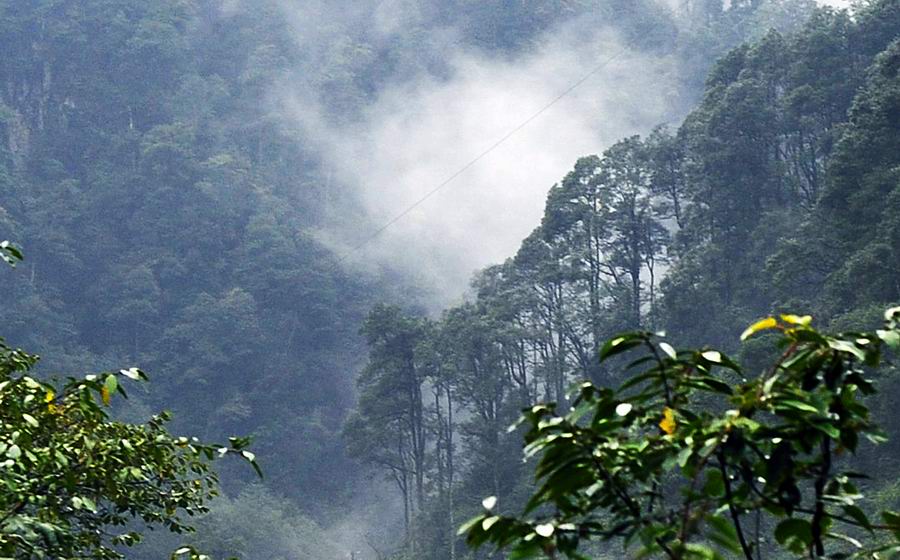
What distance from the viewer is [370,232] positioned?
179 ft

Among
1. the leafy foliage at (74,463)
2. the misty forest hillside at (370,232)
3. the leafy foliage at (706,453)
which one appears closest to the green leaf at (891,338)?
the leafy foliage at (706,453)

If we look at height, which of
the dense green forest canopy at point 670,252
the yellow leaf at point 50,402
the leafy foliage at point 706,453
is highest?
the dense green forest canopy at point 670,252

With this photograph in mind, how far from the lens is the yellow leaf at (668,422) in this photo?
1.64 metres

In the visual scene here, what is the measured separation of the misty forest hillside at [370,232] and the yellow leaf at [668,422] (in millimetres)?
16827

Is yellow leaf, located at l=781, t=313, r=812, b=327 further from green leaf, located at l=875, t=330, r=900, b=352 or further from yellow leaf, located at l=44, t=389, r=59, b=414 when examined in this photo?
yellow leaf, located at l=44, t=389, r=59, b=414

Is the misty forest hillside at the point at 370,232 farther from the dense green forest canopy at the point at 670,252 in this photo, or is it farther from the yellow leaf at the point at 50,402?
the yellow leaf at the point at 50,402

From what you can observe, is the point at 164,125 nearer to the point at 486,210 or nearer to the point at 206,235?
the point at 206,235

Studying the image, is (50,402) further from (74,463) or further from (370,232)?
(370,232)

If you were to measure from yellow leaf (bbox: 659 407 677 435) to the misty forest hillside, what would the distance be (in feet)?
55.2

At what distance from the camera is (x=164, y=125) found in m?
54.5

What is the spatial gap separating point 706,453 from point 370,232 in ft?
174

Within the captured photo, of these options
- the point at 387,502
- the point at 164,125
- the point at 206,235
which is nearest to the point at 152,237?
the point at 206,235

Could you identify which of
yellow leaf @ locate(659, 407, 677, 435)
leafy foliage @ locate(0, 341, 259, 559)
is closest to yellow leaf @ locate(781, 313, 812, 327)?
yellow leaf @ locate(659, 407, 677, 435)

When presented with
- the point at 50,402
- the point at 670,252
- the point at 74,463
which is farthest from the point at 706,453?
the point at 670,252
